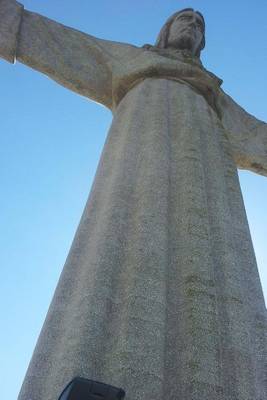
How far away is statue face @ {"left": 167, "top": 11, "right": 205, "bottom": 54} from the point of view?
7105 mm

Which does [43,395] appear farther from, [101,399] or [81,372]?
[101,399]

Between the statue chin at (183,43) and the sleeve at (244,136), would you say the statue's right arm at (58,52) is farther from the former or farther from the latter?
the sleeve at (244,136)

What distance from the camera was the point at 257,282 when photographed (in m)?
3.25

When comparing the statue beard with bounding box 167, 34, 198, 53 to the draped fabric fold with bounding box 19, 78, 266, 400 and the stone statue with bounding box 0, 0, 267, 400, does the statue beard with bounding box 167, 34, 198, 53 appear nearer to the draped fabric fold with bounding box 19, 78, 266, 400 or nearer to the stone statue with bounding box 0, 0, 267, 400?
the stone statue with bounding box 0, 0, 267, 400

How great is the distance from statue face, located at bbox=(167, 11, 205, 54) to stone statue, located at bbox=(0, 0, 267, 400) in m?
2.10

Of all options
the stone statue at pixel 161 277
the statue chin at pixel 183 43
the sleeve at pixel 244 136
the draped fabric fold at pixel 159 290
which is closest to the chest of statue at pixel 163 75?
the stone statue at pixel 161 277

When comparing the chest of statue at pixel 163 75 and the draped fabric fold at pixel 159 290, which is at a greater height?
the chest of statue at pixel 163 75

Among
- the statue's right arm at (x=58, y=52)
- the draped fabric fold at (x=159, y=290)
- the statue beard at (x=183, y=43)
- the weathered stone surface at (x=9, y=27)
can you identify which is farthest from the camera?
the statue beard at (x=183, y=43)

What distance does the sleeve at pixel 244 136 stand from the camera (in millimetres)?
6695

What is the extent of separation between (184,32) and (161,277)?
17.1ft

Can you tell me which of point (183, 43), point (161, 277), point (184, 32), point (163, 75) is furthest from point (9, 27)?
point (161, 277)

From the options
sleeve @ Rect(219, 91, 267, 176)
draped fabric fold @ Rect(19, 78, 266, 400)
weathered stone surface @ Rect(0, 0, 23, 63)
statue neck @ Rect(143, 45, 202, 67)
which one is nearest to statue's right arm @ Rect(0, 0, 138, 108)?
weathered stone surface @ Rect(0, 0, 23, 63)

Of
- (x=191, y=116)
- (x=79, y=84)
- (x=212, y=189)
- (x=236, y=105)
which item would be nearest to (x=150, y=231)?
(x=212, y=189)

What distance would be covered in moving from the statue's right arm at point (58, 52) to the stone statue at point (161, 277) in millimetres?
1212
